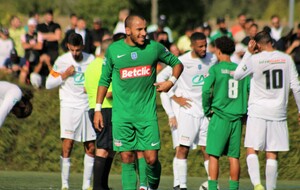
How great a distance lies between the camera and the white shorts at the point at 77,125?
16.3 metres

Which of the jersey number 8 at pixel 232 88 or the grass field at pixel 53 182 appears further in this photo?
the grass field at pixel 53 182

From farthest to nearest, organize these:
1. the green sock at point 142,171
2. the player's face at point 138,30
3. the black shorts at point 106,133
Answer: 1. the black shorts at point 106,133
2. the green sock at point 142,171
3. the player's face at point 138,30

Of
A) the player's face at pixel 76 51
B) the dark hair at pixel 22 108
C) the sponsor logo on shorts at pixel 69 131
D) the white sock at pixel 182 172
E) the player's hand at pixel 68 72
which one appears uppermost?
the player's face at pixel 76 51

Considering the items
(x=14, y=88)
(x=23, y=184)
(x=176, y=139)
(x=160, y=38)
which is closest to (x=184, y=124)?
(x=176, y=139)

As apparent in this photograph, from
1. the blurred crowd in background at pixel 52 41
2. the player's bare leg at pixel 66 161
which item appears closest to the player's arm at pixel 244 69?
the player's bare leg at pixel 66 161

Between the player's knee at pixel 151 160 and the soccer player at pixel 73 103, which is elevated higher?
the soccer player at pixel 73 103

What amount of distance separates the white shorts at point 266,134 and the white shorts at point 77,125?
106 inches

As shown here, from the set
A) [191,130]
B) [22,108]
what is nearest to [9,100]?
[22,108]

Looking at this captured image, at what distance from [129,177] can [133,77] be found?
125 centimetres

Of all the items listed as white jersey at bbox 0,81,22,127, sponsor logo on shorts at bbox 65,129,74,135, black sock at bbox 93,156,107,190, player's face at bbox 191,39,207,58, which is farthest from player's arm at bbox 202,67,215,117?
white jersey at bbox 0,81,22,127

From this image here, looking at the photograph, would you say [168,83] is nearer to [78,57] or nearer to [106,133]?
[106,133]

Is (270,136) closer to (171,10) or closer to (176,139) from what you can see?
(176,139)

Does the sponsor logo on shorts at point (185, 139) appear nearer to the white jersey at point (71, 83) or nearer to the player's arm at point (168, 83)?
A: the white jersey at point (71, 83)

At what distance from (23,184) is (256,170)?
4.00m
